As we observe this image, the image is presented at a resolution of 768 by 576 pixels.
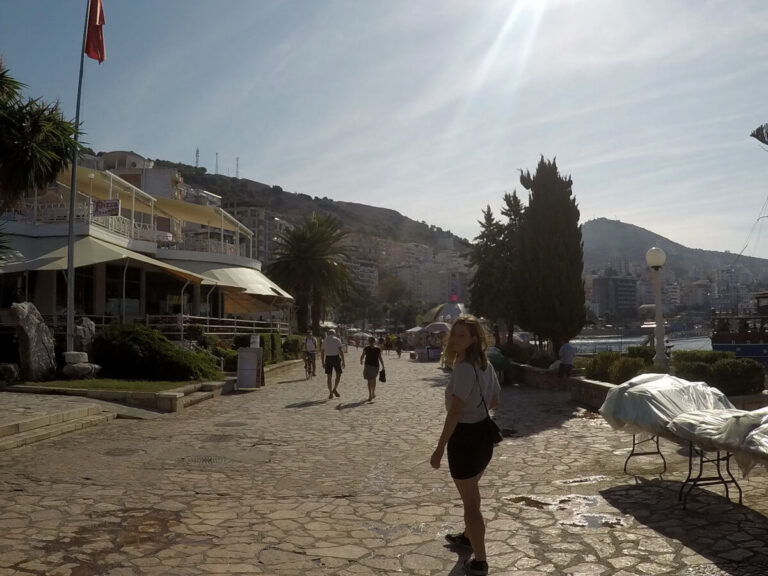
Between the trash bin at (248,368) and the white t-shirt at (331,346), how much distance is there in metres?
2.27

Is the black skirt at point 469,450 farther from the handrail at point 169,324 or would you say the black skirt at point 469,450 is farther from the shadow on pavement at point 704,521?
the handrail at point 169,324

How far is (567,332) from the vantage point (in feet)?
66.3

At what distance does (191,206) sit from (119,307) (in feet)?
23.0

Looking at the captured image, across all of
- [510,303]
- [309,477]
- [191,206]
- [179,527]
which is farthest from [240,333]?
[179,527]

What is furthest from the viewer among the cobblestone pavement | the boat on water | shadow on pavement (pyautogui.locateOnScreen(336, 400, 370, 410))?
the boat on water

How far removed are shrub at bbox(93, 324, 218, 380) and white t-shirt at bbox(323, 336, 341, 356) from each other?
11.5 feet

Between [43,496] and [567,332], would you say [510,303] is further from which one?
[43,496]

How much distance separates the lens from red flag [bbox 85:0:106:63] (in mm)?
17125

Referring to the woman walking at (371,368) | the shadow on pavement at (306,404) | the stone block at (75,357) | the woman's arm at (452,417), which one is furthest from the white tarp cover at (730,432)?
the stone block at (75,357)

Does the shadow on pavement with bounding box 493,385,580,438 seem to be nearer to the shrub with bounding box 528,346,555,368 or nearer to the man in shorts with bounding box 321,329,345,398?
the shrub with bounding box 528,346,555,368

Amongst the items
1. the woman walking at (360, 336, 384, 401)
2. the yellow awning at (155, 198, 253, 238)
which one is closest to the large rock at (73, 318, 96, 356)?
the woman walking at (360, 336, 384, 401)

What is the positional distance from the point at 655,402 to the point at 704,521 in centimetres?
144

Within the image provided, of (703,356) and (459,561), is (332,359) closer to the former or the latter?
(703,356)

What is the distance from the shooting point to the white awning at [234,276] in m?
27.2
